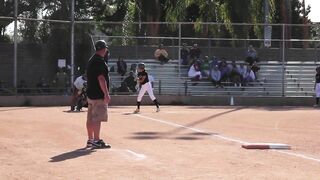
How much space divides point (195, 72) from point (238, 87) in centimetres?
220

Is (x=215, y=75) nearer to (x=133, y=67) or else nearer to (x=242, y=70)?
(x=242, y=70)

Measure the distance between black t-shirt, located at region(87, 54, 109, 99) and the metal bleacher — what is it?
16.1m

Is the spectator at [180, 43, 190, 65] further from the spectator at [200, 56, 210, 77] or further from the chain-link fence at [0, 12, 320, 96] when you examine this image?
the spectator at [200, 56, 210, 77]

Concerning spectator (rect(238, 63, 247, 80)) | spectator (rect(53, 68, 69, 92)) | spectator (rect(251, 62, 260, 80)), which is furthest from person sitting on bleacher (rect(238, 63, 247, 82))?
spectator (rect(53, 68, 69, 92))

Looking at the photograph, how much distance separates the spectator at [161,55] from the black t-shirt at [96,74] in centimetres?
1690

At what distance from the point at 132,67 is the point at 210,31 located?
4875 millimetres

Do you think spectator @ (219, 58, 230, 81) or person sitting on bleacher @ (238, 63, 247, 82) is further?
person sitting on bleacher @ (238, 63, 247, 82)

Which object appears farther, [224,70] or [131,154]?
[224,70]

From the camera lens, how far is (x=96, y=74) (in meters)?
11.0

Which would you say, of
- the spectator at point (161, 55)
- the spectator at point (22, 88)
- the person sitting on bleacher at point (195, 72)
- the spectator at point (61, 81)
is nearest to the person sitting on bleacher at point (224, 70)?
the person sitting on bleacher at point (195, 72)

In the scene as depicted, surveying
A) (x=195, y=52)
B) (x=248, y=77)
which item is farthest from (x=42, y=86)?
(x=248, y=77)

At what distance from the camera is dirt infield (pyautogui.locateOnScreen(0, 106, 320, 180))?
840 cm

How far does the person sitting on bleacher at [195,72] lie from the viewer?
27797 mm

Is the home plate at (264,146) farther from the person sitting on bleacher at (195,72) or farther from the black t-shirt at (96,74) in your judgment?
A: the person sitting on bleacher at (195,72)
